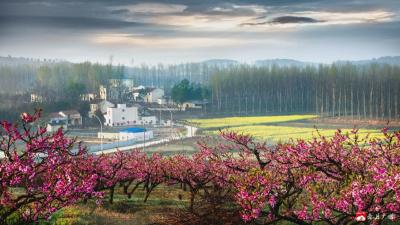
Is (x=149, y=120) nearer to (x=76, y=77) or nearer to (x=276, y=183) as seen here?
(x=76, y=77)

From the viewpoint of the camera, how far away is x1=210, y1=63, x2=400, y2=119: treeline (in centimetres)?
9269

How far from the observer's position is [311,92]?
112 metres

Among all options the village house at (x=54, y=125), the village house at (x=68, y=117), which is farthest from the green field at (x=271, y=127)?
the village house at (x=54, y=125)

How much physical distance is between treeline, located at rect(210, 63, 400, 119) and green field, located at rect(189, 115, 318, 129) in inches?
295

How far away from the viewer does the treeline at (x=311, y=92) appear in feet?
304

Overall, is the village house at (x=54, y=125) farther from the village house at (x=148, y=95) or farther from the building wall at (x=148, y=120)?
the village house at (x=148, y=95)

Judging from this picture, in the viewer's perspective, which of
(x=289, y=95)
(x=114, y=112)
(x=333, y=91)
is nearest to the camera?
(x=114, y=112)

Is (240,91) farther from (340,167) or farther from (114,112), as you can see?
(340,167)

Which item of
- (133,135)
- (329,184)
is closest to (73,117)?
(133,135)

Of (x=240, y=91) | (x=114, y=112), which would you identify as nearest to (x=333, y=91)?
(x=240, y=91)

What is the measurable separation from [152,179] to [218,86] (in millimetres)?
90721

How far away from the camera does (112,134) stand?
224 feet

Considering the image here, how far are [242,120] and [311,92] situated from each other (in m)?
29.2

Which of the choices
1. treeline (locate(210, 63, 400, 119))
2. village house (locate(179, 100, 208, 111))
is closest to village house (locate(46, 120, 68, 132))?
village house (locate(179, 100, 208, 111))
